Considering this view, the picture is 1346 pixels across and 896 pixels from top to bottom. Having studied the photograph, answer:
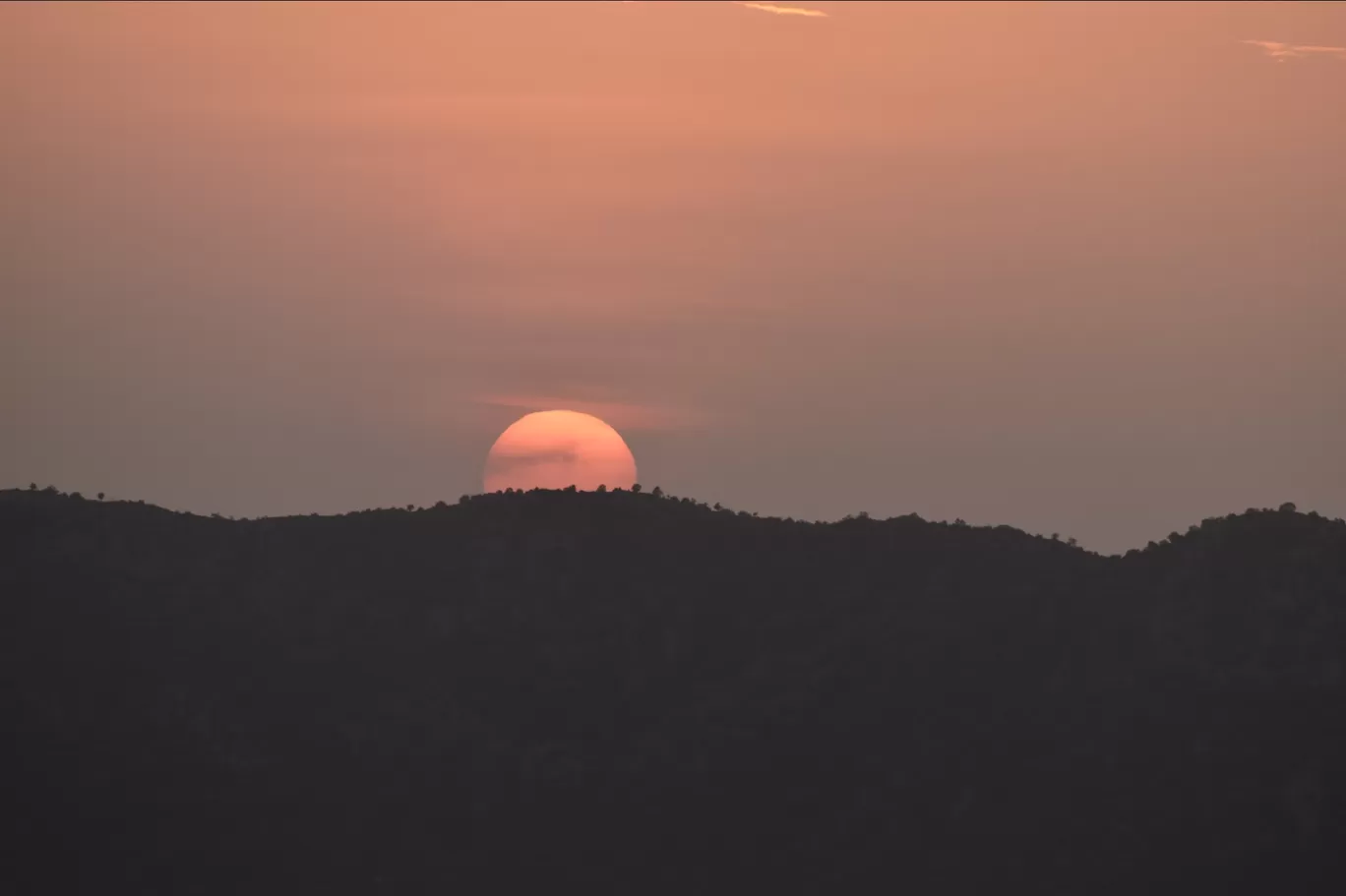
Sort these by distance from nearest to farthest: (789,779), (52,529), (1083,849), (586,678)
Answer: (1083,849), (789,779), (586,678), (52,529)

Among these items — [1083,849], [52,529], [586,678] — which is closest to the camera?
[1083,849]

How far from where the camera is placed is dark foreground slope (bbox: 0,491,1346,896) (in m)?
62.7

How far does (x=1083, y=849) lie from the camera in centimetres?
6159

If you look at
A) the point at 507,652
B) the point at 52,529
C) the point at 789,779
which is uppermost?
the point at 52,529

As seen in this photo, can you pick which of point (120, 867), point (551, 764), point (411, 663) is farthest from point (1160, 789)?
point (120, 867)

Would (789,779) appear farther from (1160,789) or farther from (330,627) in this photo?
(330,627)

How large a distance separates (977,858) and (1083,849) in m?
3.62

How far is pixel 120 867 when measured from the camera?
6291 centimetres

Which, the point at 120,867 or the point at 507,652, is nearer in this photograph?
the point at 120,867

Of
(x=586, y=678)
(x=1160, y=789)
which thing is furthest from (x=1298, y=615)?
(x=586, y=678)

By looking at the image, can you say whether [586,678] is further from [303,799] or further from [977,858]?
[977,858]

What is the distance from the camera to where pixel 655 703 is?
232ft

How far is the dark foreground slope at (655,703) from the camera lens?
62.7 meters

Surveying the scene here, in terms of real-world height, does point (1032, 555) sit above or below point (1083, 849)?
above
